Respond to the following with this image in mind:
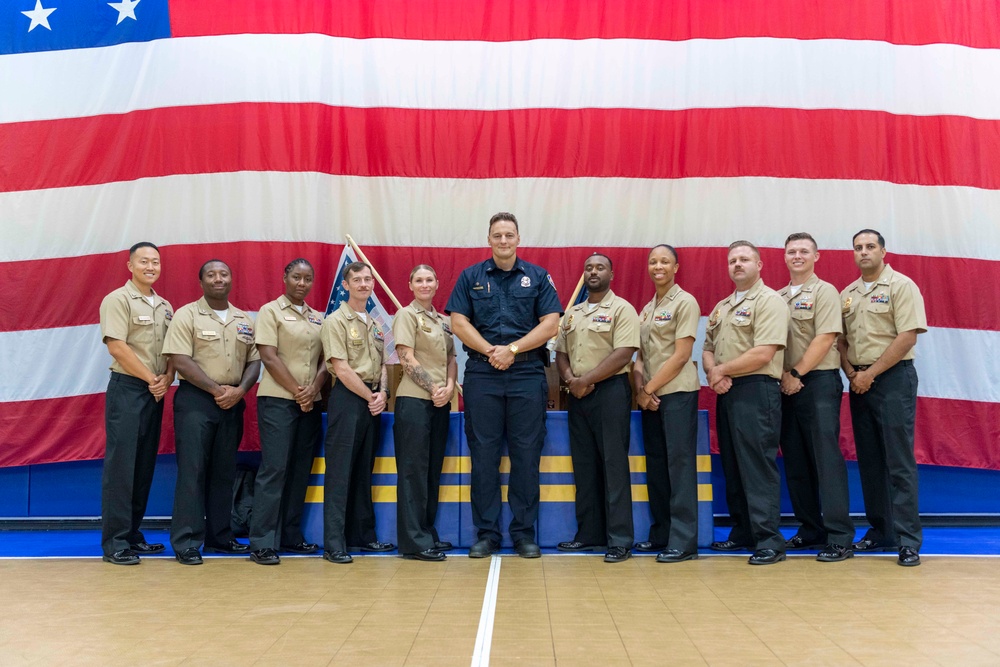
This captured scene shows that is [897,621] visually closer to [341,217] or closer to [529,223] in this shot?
[529,223]

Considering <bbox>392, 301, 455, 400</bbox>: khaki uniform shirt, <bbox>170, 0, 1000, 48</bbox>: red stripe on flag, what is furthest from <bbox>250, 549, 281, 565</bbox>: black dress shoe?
<bbox>170, 0, 1000, 48</bbox>: red stripe on flag

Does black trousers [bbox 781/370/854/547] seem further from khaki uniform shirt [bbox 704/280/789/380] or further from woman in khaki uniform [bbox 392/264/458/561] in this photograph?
woman in khaki uniform [bbox 392/264/458/561]

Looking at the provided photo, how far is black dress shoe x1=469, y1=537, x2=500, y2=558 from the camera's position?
4383 millimetres

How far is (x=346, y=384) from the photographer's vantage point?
448 cm

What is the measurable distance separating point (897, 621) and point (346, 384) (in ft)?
9.18

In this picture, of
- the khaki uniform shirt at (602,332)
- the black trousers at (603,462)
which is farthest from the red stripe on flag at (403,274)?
the black trousers at (603,462)

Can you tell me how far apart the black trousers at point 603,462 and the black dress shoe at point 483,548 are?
1.62 ft

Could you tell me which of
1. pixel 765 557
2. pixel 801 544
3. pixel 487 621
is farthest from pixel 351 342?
pixel 801 544

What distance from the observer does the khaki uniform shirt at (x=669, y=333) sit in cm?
450

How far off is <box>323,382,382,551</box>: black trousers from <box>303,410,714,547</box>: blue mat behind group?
78 mm

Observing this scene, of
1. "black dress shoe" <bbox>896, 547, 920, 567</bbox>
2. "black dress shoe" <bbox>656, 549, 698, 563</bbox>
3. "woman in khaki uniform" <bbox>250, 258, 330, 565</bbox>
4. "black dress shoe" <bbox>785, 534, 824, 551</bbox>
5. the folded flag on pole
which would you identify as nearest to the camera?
"black dress shoe" <bbox>896, 547, 920, 567</bbox>

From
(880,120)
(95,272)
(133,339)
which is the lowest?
(133,339)

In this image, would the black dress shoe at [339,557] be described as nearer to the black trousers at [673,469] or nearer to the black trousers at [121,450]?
the black trousers at [121,450]

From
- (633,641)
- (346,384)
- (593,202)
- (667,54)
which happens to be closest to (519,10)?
(667,54)
